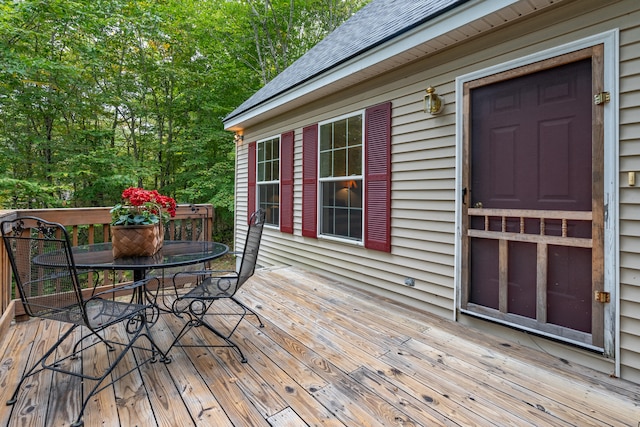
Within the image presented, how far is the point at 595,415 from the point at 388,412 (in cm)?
103

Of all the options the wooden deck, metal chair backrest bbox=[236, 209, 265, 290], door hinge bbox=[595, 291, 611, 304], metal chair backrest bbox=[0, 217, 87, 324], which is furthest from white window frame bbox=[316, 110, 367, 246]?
metal chair backrest bbox=[0, 217, 87, 324]

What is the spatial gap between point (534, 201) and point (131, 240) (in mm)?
2942

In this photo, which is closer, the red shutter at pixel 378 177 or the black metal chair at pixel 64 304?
the black metal chair at pixel 64 304

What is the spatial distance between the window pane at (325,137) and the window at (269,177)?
126cm

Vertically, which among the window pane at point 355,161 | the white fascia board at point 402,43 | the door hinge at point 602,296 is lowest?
the door hinge at point 602,296

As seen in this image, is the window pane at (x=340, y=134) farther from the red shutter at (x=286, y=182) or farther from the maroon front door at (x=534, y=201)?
the maroon front door at (x=534, y=201)

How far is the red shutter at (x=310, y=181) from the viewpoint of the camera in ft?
14.9

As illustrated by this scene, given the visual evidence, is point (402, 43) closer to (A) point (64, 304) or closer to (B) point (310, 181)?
(B) point (310, 181)

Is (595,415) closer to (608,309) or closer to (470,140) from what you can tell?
(608,309)

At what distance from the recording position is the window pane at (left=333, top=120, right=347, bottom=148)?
13.5 ft

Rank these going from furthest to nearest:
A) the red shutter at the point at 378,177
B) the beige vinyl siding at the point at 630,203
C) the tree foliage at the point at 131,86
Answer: the tree foliage at the point at 131,86, the red shutter at the point at 378,177, the beige vinyl siding at the point at 630,203

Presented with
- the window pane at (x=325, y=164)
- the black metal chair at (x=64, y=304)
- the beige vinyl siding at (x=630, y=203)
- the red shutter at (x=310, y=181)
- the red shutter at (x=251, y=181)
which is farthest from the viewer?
the red shutter at (x=251, y=181)

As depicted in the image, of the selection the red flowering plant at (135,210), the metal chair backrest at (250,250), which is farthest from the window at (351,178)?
the red flowering plant at (135,210)

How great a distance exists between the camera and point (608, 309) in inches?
77.7
